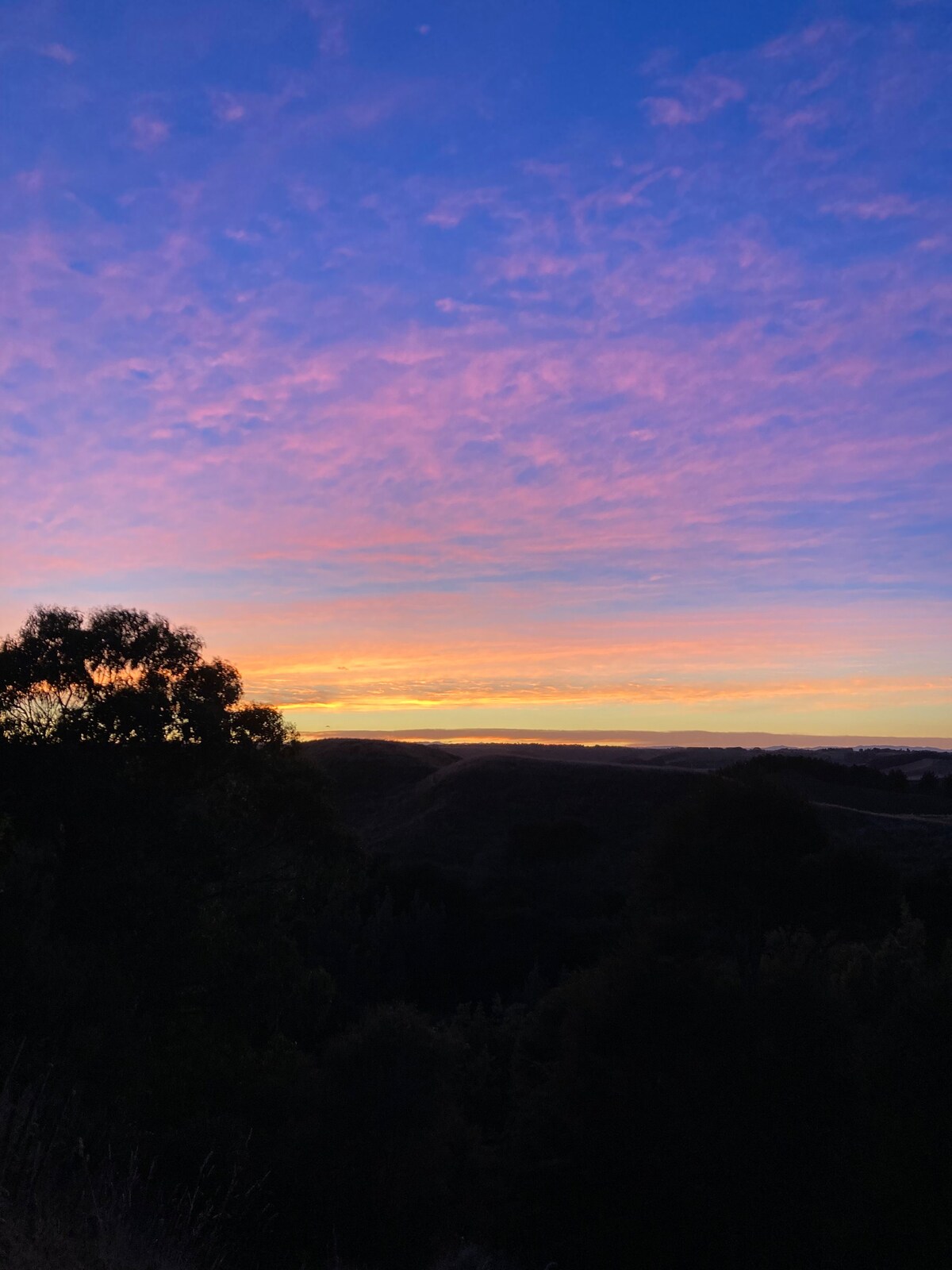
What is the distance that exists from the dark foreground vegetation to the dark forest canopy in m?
→ 0.12

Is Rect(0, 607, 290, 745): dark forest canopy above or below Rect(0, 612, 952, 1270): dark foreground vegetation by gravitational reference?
above

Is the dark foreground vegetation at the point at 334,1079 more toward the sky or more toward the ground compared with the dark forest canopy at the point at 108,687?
more toward the ground

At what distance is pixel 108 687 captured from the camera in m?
15.7

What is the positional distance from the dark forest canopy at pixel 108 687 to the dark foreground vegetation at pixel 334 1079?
12 cm

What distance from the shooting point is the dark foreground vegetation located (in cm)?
1116

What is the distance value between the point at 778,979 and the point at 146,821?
49.0 ft

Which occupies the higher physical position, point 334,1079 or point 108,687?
point 108,687

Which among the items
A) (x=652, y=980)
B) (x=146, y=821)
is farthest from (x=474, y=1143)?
(x=146, y=821)

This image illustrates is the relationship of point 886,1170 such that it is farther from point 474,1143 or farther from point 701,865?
point 701,865

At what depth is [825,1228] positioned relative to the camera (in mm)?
14734

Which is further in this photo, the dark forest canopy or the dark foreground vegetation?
the dark forest canopy

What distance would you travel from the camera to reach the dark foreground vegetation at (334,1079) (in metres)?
11.2

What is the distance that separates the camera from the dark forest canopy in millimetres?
15125

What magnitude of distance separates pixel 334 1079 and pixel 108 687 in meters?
7.57
